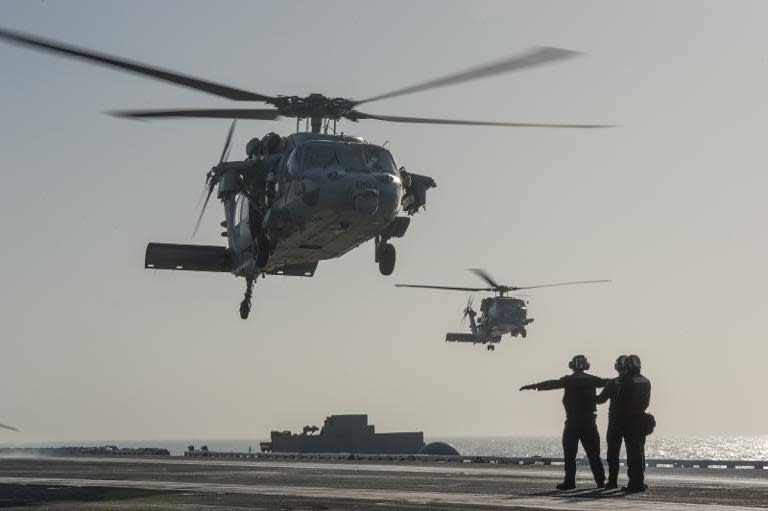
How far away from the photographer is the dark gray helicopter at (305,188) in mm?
27453

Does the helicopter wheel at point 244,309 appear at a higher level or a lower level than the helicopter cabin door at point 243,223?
lower

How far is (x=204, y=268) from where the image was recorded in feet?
115

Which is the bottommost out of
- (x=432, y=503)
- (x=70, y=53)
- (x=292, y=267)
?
(x=432, y=503)

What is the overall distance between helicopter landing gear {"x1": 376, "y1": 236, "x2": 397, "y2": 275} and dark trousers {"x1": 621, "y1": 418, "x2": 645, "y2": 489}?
46.6ft

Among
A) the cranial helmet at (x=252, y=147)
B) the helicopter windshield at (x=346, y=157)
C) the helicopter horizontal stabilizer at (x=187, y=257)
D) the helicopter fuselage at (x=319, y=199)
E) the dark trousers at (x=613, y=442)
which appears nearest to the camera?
the dark trousers at (x=613, y=442)

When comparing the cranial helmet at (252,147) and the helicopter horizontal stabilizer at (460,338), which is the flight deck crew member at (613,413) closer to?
the cranial helmet at (252,147)

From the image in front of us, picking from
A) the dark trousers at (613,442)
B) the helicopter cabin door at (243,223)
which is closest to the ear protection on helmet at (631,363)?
the dark trousers at (613,442)

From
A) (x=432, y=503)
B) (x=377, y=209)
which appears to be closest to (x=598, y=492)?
(x=432, y=503)

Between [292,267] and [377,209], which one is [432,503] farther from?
[292,267]

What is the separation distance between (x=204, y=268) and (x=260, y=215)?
535 cm

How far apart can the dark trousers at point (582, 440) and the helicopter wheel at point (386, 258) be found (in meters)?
13.5

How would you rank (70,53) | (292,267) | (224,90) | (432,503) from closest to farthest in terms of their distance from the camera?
(432,503) < (70,53) < (224,90) < (292,267)

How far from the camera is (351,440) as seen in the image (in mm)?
82062

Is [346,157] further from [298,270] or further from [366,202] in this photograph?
[298,270]
